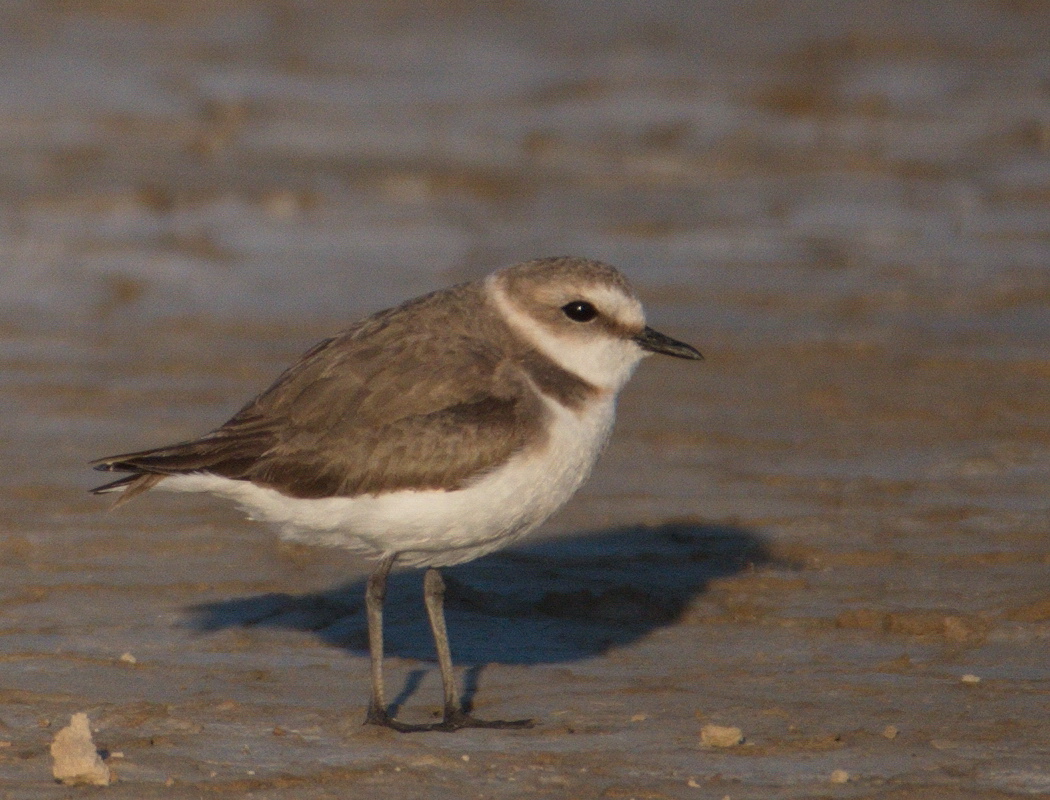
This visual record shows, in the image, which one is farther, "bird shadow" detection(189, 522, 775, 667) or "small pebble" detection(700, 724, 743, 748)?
"bird shadow" detection(189, 522, 775, 667)

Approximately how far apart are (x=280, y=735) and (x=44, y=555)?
233cm

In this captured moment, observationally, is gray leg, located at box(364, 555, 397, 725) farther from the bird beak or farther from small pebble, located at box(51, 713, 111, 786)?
the bird beak

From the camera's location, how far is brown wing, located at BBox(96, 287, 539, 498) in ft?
19.5

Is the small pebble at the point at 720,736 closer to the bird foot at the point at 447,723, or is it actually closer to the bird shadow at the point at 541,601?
the bird foot at the point at 447,723

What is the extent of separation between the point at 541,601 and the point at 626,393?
3030 mm

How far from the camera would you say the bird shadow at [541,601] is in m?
6.93

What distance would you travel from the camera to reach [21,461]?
897 centimetres

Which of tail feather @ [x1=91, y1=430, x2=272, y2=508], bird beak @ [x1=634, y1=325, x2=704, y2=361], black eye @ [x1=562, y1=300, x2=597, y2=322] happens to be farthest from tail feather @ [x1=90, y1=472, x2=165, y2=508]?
bird beak @ [x1=634, y1=325, x2=704, y2=361]

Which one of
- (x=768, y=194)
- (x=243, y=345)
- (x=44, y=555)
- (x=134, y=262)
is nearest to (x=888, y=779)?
(x=44, y=555)

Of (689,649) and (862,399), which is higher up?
(862,399)

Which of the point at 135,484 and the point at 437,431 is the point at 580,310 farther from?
the point at 135,484

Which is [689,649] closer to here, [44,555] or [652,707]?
[652,707]

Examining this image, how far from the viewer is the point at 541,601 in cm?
734

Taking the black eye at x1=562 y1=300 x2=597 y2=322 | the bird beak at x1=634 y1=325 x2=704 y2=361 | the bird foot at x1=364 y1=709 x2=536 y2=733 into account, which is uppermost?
the black eye at x1=562 y1=300 x2=597 y2=322
